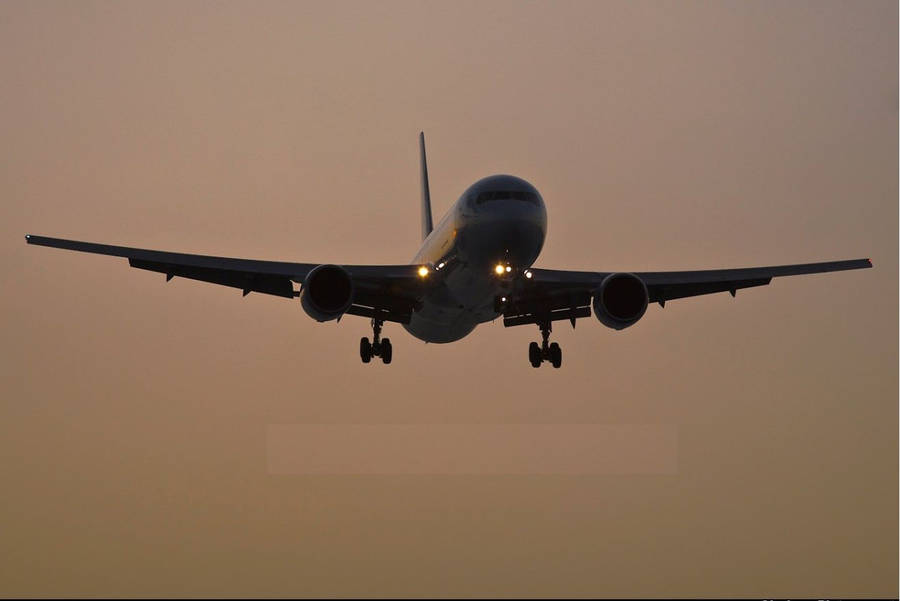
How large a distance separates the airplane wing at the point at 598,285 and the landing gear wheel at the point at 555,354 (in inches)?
43.9

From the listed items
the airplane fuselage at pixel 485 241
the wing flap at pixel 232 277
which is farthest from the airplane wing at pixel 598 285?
the wing flap at pixel 232 277

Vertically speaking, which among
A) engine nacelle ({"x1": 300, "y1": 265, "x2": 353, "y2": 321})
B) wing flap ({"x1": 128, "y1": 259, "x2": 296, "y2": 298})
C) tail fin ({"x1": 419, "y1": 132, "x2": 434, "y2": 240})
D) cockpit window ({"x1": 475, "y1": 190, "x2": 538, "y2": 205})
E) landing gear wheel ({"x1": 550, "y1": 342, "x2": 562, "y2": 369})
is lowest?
engine nacelle ({"x1": 300, "y1": 265, "x2": 353, "y2": 321})

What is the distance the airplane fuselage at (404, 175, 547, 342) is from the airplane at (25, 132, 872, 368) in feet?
0.12

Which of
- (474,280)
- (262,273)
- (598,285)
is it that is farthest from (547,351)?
(262,273)

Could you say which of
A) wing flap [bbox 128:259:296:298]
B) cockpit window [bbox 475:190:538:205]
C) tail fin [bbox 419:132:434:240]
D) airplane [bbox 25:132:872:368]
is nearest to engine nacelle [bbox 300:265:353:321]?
airplane [bbox 25:132:872:368]

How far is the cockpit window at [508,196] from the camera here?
34875 millimetres

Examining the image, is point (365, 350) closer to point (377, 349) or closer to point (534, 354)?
point (377, 349)

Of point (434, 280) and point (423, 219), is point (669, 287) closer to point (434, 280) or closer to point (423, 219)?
point (434, 280)

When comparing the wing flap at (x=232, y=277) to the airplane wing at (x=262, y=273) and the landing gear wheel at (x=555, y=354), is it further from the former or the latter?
the landing gear wheel at (x=555, y=354)

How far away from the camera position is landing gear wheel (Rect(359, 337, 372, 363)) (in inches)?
1726

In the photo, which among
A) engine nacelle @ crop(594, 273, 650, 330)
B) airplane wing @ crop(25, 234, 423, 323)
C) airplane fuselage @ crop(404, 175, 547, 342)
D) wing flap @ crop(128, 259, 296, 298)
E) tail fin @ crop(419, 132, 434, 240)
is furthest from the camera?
tail fin @ crop(419, 132, 434, 240)

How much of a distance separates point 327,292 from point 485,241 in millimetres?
5168

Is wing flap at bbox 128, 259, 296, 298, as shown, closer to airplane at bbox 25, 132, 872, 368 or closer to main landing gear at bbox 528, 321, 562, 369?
airplane at bbox 25, 132, 872, 368

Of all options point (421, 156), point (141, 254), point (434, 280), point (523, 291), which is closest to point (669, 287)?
point (523, 291)
